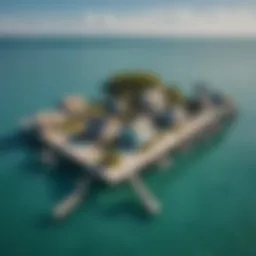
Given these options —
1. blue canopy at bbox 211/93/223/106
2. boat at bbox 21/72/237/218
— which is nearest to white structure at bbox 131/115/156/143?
boat at bbox 21/72/237/218

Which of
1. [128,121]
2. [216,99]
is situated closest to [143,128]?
[128,121]

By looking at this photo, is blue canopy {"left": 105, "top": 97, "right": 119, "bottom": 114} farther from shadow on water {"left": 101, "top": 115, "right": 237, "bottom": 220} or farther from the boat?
shadow on water {"left": 101, "top": 115, "right": 237, "bottom": 220}

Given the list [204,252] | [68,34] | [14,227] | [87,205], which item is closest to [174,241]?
[204,252]

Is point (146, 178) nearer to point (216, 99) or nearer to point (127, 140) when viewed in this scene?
point (127, 140)

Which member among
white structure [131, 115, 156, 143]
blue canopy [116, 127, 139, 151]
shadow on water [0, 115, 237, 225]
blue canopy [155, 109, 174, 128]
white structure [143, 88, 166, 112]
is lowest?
shadow on water [0, 115, 237, 225]

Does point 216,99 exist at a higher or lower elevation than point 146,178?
higher

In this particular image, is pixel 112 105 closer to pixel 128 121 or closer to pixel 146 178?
pixel 128 121

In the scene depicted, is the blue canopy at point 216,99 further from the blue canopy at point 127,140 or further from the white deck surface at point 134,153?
the blue canopy at point 127,140

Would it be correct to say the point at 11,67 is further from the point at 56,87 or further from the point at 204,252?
the point at 204,252
